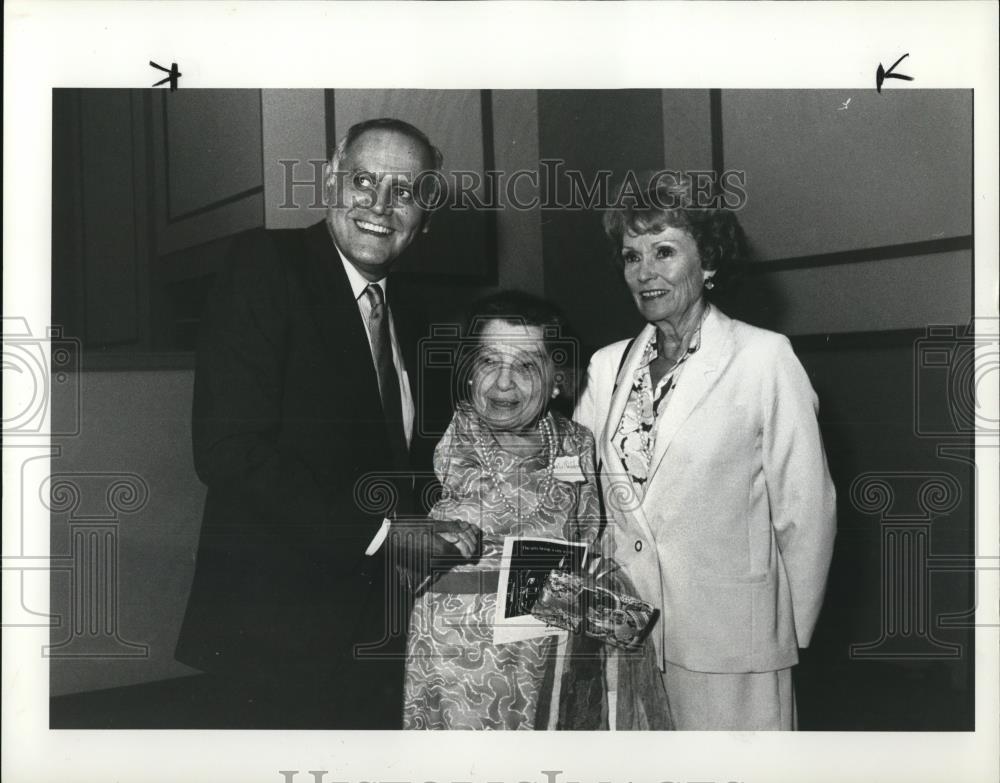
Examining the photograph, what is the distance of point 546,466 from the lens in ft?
10.1

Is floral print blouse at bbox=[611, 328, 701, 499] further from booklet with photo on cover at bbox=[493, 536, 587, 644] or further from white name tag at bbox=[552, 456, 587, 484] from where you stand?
booklet with photo on cover at bbox=[493, 536, 587, 644]

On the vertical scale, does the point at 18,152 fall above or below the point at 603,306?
above

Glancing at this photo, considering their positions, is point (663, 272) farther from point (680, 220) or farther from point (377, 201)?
point (377, 201)

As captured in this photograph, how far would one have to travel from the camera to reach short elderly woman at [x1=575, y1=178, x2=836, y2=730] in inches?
120

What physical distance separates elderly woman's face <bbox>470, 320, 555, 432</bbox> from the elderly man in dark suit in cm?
24

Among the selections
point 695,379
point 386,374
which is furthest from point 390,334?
point 695,379

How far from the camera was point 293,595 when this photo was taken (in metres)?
3.09

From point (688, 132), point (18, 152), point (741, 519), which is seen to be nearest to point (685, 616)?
point (741, 519)


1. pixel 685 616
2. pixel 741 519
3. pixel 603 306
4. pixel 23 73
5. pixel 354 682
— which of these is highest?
pixel 23 73

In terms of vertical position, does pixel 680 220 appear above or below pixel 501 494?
above

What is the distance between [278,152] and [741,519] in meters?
2.00

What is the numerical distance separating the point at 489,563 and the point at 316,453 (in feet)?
2.27

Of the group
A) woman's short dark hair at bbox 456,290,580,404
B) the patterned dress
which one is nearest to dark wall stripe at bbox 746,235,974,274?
woman's short dark hair at bbox 456,290,580,404

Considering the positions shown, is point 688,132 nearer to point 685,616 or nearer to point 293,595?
point 685,616
